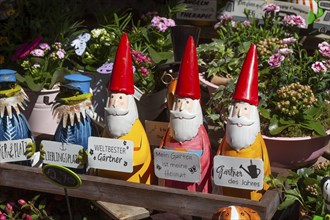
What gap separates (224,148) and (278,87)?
508 mm

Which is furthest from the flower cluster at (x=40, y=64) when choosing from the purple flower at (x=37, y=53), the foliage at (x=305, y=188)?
the foliage at (x=305, y=188)

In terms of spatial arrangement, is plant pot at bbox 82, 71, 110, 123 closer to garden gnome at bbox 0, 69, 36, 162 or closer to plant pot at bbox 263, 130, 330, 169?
garden gnome at bbox 0, 69, 36, 162

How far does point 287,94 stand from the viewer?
1.99m

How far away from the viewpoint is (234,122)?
1.65 m

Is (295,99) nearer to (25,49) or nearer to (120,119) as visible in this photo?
(120,119)

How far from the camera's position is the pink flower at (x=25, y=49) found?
7.84ft

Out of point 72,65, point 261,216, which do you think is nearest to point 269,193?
point 261,216

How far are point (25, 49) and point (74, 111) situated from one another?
2.33 feet

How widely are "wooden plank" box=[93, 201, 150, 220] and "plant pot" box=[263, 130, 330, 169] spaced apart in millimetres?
460

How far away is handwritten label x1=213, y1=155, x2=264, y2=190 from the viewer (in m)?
1.62

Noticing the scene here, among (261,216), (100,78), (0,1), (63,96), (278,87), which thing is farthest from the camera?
(0,1)

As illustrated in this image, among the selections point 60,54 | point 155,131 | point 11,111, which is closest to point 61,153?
point 11,111

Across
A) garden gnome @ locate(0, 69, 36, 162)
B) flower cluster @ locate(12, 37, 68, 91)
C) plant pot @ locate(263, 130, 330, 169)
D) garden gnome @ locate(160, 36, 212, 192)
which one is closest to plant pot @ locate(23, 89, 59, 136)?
flower cluster @ locate(12, 37, 68, 91)

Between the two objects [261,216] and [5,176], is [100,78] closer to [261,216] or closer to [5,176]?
[5,176]
